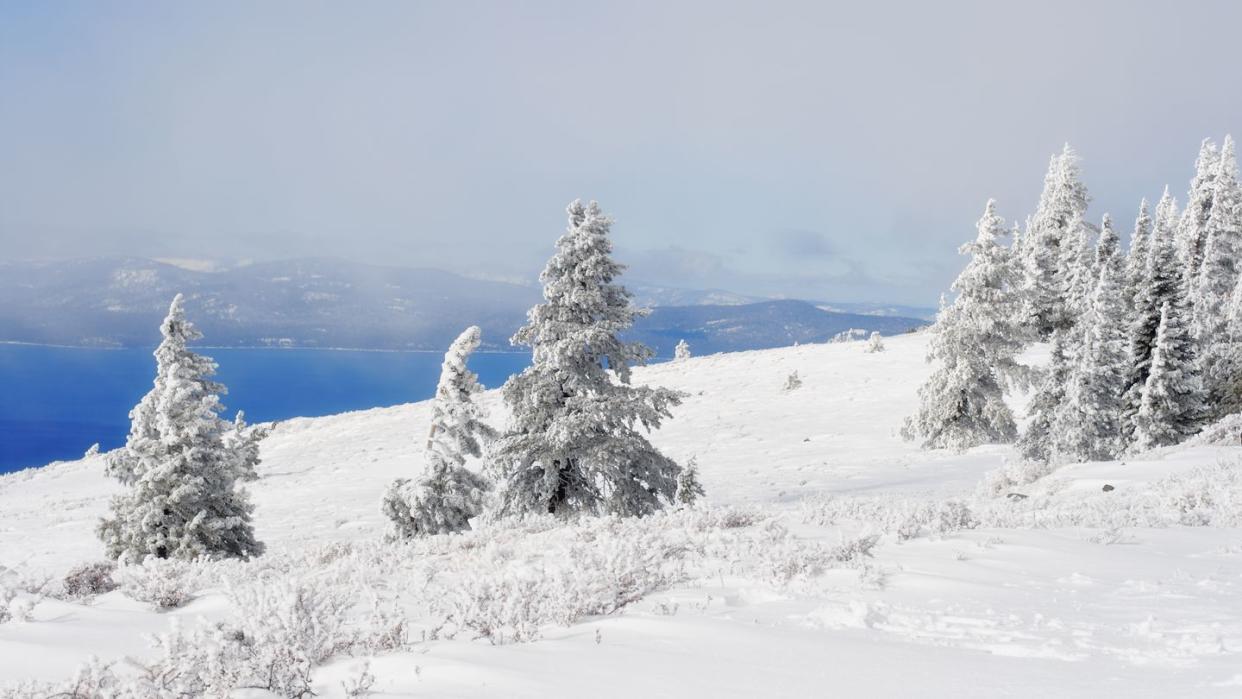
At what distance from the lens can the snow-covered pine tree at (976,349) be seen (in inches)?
1096

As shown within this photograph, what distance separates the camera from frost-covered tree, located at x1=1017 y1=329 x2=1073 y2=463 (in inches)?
987

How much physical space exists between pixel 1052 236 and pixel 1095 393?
33.3 m

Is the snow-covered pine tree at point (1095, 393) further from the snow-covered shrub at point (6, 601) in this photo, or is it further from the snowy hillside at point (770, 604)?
the snow-covered shrub at point (6, 601)

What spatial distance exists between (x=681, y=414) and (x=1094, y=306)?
73.1 ft

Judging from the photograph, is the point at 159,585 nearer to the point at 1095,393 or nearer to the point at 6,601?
the point at 6,601

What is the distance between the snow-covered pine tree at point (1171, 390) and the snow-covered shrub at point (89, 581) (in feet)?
98.7

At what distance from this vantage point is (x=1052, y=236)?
52000mm

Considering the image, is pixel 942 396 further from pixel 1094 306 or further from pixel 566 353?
pixel 566 353

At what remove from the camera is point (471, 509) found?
63.9 feet

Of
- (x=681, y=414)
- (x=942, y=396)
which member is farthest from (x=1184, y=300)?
(x=681, y=414)

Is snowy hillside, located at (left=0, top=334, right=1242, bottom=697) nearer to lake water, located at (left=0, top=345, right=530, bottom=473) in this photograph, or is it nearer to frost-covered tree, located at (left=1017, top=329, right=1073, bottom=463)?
frost-covered tree, located at (left=1017, top=329, right=1073, bottom=463)

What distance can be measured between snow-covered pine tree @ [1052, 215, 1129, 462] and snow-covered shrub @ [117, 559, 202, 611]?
24.7 meters

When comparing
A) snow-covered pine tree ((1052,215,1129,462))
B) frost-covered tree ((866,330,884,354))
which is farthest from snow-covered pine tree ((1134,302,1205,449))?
frost-covered tree ((866,330,884,354))

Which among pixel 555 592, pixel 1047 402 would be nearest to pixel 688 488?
pixel 1047 402
